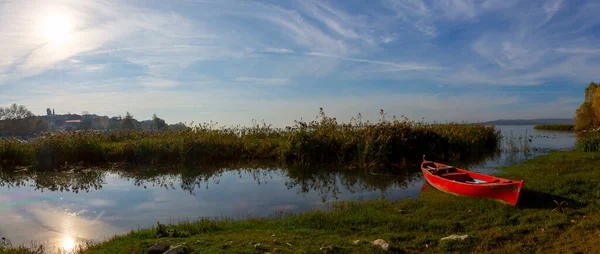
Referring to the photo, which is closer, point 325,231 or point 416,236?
point 416,236

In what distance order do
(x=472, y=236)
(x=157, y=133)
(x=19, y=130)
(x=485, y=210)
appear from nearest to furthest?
(x=472, y=236), (x=485, y=210), (x=157, y=133), (x=19, y=130)

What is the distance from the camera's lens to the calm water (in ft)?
31.6

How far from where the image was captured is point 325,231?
744 centimetres

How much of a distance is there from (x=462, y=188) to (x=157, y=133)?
2086 centimetres

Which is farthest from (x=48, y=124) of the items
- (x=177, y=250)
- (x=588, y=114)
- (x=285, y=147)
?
(x=588, y=114)

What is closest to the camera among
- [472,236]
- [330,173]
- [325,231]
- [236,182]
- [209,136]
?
[472,236]

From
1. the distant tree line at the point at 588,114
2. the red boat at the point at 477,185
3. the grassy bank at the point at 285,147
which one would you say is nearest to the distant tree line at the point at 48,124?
the grassy bank at the point at 285,147

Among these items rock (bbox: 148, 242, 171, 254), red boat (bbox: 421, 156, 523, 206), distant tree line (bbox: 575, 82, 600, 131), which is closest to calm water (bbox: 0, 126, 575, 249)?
red boat (bbox: 421, 156, 523, 206)

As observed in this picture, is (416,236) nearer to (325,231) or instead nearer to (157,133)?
(325,231)

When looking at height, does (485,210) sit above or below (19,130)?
below

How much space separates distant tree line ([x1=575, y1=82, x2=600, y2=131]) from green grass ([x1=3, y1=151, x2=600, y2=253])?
2164 inches

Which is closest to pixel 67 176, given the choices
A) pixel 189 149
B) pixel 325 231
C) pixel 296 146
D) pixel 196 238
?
pixel 189 149

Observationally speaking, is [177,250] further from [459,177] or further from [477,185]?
[459,177]

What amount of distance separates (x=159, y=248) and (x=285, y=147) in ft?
47.7
